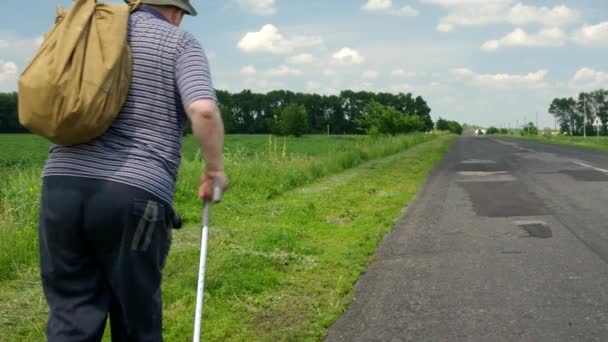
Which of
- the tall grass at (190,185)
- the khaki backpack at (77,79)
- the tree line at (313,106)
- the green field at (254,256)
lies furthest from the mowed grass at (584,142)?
the tree line at (313,106)

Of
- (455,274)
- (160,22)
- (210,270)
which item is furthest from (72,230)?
(455,274)

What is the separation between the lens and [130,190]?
98.4 inches

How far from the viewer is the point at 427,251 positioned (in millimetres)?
6883

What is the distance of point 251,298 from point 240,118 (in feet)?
422

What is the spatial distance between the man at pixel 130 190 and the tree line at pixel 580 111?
14360cm

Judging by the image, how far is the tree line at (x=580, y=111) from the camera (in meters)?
144

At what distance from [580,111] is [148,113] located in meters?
173

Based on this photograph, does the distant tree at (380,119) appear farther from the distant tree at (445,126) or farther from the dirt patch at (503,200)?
the distant tree at (445,126)

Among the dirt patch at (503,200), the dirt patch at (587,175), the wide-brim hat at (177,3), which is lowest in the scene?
the dirt patch at (503,200)

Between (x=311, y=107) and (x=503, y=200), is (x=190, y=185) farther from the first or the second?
(x=311, y=107)

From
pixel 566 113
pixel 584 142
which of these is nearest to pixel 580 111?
pixel 566 113

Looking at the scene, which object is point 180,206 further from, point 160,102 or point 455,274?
point 160,102

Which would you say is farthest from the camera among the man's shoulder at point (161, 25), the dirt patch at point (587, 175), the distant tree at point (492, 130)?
the distant tree at point (492, 130)

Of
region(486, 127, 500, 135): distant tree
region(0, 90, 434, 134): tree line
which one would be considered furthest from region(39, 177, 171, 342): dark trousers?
region(486, 127, 500, 135): distant tree
